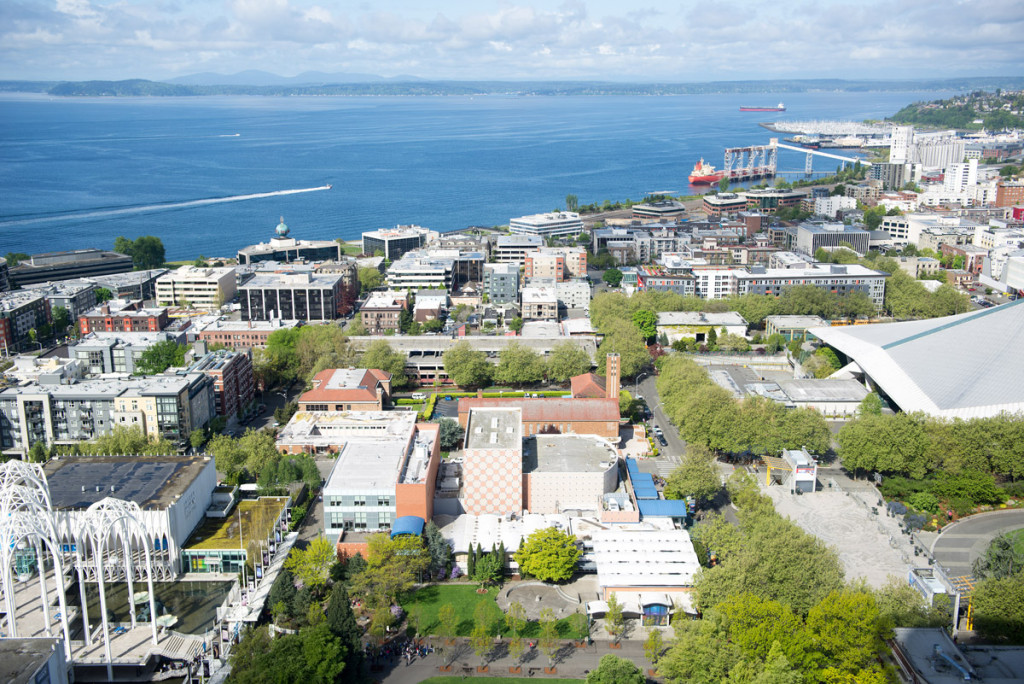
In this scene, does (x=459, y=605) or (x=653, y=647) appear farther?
(x=459, y=605)

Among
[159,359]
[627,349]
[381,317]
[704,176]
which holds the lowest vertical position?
[381,317]

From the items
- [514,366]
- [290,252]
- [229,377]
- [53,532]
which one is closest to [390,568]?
[53,532]

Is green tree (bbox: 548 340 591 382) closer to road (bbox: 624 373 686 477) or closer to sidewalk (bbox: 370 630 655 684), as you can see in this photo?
road (bbox: 624 373 686 477)

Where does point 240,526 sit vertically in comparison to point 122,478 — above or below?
→ below

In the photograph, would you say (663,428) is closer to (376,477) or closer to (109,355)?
(376,477)

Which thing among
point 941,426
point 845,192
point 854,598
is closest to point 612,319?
point 941,426

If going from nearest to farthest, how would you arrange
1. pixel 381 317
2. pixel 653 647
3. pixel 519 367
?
pixel 653 647 < pixel 519 367 < pixel 381 317

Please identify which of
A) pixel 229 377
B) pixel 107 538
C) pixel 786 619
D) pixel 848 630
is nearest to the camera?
pixel 848 630

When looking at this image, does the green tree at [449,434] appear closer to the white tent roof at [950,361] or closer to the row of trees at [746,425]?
the row of trees at [746,425]

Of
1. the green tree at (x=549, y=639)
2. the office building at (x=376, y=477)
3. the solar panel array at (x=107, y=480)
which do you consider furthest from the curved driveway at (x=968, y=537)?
the solar panel array at (x=107, y=480)
